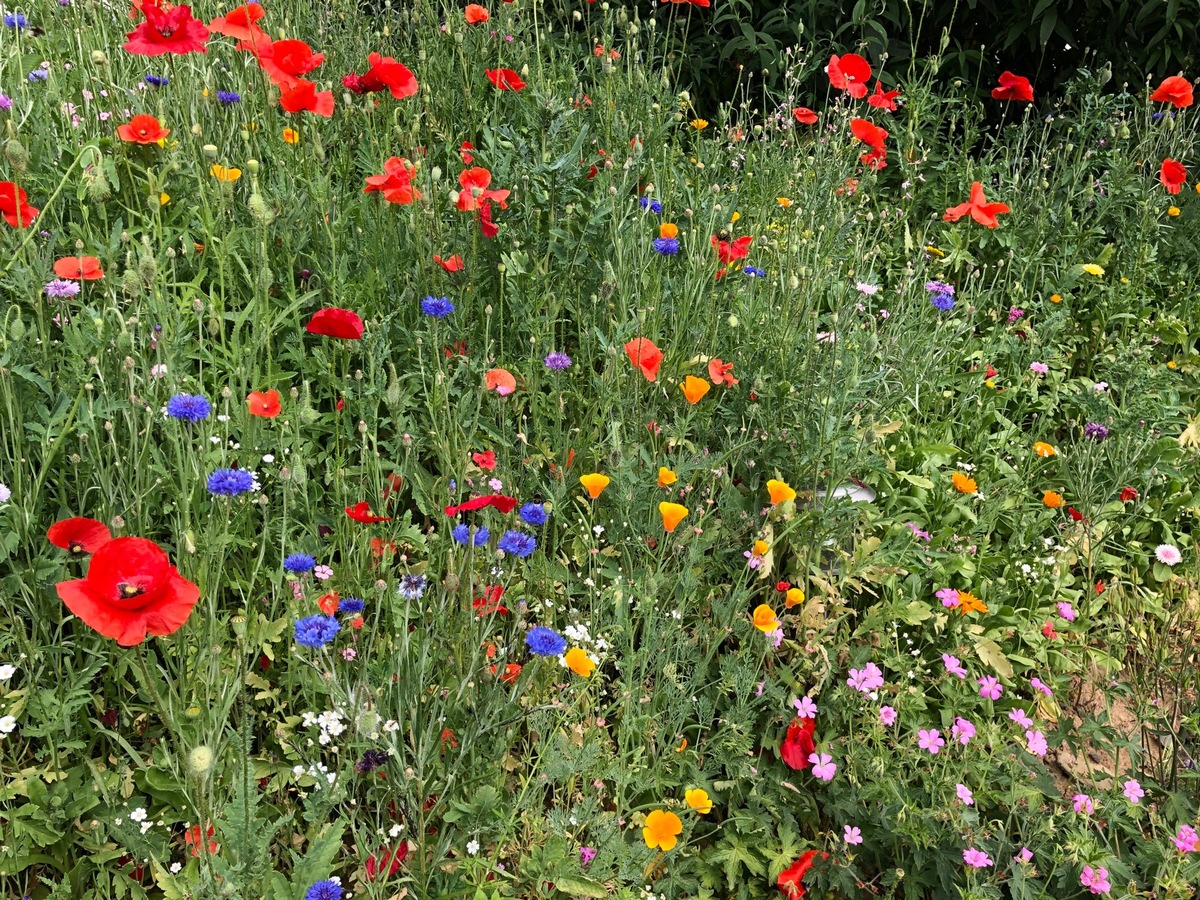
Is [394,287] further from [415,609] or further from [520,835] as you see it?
[520,835]

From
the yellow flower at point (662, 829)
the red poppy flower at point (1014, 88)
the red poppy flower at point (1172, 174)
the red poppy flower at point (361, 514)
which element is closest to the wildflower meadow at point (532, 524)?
the yellow flower at point (662, 829)

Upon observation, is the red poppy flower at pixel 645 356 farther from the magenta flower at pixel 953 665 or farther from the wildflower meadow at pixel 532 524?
the magenta flower at pixel 953 665

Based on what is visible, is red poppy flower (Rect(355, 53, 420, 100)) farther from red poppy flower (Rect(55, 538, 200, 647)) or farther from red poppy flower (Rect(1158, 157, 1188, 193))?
red poppy flower (Rect(1158, 157, 1188, 193))

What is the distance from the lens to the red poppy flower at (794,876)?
5.49ft

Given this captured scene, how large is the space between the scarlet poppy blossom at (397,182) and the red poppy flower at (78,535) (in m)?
0.93

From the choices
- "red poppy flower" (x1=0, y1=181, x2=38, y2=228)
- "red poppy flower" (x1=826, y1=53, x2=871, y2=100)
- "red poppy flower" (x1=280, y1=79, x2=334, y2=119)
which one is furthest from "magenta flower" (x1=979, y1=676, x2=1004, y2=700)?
"red poppy flower" (x1=0, y1=181, x2=38, y2=228)

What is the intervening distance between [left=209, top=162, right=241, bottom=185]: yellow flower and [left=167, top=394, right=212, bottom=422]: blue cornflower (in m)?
0.79

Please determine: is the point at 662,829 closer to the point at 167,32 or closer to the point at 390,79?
the point at 390,79

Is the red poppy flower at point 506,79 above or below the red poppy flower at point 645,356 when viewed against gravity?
above

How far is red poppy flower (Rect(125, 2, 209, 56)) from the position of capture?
2.04 meters

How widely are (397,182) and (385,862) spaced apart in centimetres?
136

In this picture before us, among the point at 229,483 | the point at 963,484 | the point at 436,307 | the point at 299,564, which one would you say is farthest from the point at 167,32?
the point at 963,484

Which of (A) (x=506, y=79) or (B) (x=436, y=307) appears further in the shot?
(A) (x=506, y=79)

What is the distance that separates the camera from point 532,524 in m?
1.84
